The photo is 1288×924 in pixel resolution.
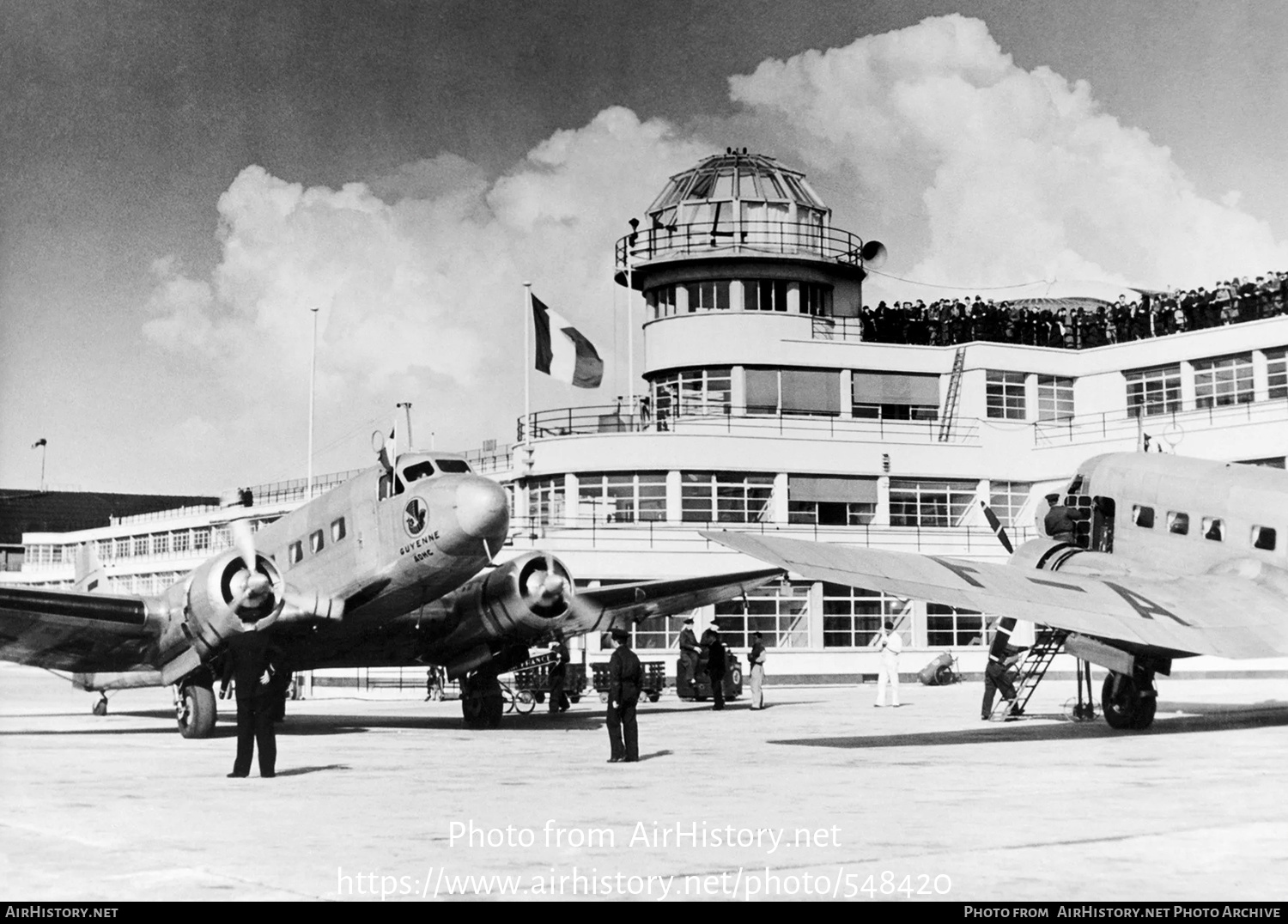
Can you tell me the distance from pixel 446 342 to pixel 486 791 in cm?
870

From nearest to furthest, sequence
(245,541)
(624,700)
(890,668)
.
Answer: (624,700), (245,541), (890,668)

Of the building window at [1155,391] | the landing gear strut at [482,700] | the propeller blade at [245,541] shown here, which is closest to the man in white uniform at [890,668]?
the landing gear strut at [482,700]

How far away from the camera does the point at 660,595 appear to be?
3058cm

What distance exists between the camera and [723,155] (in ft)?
192

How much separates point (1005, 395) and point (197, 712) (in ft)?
138

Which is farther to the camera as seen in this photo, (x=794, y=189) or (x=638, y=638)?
(x=794, y=189)

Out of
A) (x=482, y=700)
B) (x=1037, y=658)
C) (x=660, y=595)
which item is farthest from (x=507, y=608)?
(x=1037, y=658)

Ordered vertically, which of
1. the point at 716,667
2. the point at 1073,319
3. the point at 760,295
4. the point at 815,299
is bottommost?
the point at 716,667

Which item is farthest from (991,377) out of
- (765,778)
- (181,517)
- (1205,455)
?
(765,778)

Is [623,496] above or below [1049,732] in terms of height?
above

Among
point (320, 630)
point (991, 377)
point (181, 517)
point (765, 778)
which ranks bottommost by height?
point (765, 778)

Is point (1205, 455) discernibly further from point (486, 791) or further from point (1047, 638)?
point (486, 791)

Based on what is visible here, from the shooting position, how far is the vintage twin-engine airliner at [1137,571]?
19125 millimetres

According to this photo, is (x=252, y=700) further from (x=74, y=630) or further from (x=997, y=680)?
(x=997, y=680)
